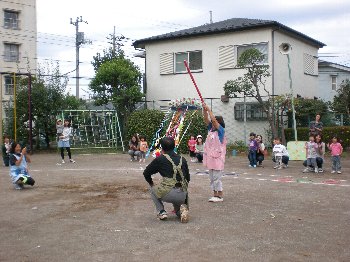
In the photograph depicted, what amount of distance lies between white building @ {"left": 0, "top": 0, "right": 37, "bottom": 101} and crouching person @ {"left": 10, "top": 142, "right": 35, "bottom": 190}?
99.9ft

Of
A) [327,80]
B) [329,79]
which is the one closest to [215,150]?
[327,80]

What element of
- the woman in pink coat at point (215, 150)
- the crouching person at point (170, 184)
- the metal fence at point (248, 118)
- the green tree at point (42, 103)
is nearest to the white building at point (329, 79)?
the metal fence at point (248, 118)

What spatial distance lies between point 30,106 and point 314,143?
12.5 m

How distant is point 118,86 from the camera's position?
22766mm

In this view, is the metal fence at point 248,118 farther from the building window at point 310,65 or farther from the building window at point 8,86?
the building window at point 8,86

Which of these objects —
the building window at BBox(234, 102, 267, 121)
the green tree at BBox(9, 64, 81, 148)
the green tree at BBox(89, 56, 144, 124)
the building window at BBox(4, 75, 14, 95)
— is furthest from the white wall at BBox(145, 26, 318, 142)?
the building window at BBox(4, 75, 14, 95)

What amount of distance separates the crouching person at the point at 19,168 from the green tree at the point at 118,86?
38.7 feet

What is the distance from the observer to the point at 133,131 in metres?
21.2

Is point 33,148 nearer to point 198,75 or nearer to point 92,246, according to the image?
point 198,75

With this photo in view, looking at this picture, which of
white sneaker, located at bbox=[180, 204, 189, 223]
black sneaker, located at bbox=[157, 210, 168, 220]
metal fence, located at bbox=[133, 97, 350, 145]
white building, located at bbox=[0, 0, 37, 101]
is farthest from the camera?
white building, located at bbox=[0, 0, 37, 101]

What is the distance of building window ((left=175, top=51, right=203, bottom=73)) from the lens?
23.2m

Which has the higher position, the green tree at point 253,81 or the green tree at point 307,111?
the green tree at point 253,81

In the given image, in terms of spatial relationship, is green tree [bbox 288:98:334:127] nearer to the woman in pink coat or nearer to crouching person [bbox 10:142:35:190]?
the woman in pink coat

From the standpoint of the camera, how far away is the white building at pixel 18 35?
129 feet
